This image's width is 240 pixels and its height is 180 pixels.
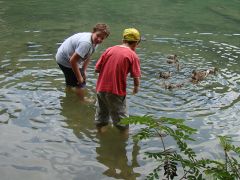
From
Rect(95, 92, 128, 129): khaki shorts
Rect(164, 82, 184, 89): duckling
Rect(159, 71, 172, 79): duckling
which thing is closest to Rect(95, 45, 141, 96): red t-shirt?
Rect(95, 92, 128, 129): khaki shorts

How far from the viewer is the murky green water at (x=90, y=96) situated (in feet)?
21.1

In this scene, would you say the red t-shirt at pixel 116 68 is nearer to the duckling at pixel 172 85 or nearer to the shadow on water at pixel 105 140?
the shadow on water at pixel 105 140

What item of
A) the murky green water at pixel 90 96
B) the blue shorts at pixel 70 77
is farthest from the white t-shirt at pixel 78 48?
the murky green water at pixel 90 96

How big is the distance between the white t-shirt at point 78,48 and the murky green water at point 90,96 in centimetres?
100

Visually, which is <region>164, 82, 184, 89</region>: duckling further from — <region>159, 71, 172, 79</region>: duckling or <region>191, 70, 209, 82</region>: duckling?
<region>159, 71, 172, 79</region>: duckling

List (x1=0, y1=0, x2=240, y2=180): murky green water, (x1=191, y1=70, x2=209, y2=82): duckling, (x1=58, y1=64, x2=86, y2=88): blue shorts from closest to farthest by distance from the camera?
(x1=0, y1=0, x2=240, y2=180): murky green water, (x1=58, y1=64, x2=86, y2=88): blue shorts, (x1=191, y1=70, x2=209, y2=82): duckling

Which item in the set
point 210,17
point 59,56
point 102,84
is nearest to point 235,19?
point 210,17

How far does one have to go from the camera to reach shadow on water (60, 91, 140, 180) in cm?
627

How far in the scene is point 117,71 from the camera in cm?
656

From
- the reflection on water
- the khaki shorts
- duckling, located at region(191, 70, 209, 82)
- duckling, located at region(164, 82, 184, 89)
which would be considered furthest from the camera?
duckling, located at region(191, 70, 209, 82)

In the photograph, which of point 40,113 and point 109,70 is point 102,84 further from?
point 40,113

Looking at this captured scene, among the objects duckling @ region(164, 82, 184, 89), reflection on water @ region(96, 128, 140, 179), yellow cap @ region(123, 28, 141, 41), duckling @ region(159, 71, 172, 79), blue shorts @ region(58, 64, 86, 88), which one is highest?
yellow cap @ region(123, 28, 141, 41)

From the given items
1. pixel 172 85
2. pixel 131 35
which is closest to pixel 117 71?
pixel 131 35

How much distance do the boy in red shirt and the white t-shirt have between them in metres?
0.91
